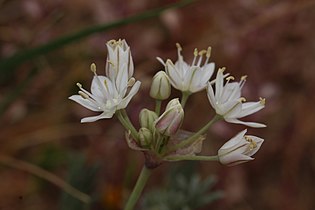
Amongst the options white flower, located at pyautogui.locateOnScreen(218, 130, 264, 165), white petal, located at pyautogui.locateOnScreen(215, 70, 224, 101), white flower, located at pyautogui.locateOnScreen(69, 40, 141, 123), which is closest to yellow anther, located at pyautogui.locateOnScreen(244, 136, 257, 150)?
white flower, located at pyautogui.locateOnScreen(218, 130, 264, 165)

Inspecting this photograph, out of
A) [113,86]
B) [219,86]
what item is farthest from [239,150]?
[113,86]

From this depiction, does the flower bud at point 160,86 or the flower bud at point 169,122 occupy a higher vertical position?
the flower bud at point 160,86

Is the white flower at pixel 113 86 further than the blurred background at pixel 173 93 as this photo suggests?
No

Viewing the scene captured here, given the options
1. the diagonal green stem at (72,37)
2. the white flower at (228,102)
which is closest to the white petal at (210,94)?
the white flower at (228,102)

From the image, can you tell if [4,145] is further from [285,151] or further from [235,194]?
[285,151]

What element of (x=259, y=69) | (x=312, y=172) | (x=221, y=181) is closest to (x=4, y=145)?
(x=221, y=181)

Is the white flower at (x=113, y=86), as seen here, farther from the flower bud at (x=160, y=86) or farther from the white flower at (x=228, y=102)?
the white flower at (x=228, y=102)

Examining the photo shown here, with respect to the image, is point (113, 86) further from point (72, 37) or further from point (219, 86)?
point (72, 37)
